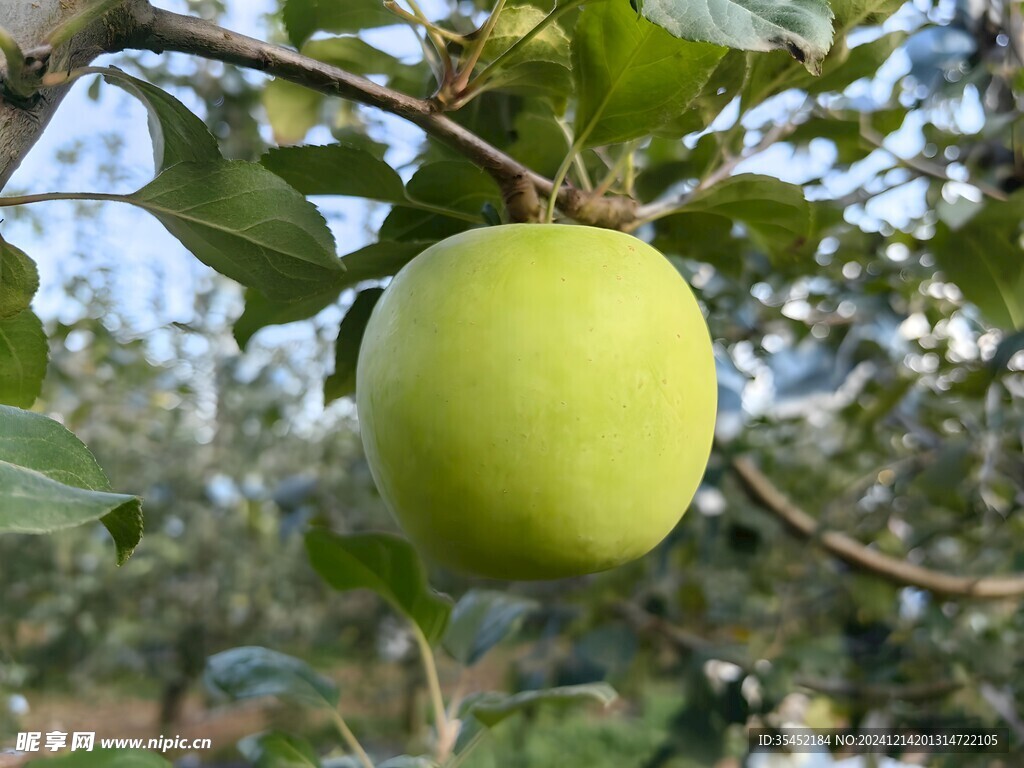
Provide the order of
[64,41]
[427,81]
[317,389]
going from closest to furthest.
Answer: [64,41], [427,81], [317,389]

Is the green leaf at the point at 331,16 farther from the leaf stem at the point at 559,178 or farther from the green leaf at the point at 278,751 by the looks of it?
the green leaf at the point at 278,751

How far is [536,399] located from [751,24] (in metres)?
0.16

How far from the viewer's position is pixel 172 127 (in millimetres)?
378

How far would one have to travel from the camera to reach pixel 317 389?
9.38ft

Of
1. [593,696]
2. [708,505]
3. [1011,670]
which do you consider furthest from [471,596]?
[1011,670]

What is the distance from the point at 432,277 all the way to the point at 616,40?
14 centimetres

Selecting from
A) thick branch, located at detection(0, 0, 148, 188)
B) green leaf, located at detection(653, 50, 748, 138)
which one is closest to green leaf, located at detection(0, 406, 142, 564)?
thick branch, located at detection(0, 0, 148, 188)

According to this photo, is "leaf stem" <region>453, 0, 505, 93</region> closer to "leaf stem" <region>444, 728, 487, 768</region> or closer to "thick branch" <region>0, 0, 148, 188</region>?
"thick branch" <region>0, 0, 148, 188</region>

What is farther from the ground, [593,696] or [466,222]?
[466,222]

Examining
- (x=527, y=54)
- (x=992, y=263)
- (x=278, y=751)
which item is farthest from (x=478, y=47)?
(x=992, y=263)

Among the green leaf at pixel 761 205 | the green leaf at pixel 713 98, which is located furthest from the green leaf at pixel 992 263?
the green leaf at pixel 713 98

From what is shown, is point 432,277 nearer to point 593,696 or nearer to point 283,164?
point 283,164

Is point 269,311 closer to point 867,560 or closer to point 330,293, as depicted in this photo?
point 330,293

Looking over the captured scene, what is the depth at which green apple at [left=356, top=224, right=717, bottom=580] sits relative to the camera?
363mm
